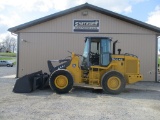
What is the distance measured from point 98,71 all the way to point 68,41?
599 cm

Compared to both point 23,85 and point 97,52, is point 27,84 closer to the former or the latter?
point 23,85

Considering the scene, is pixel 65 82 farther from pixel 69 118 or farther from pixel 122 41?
pixel 122 41

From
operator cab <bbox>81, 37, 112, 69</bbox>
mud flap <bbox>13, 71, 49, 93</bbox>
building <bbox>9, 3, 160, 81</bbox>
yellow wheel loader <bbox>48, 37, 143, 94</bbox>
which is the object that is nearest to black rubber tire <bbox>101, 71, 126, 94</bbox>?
yellow wheel loader <bbox>48, 37, 143, 94</bbox>

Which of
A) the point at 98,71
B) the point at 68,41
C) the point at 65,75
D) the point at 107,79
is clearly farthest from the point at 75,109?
the point at 68,41

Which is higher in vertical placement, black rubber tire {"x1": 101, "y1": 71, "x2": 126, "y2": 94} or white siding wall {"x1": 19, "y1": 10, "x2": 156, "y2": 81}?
white siding wall {"x1": 19, "y1": 10, "x2": 156, "y2": 81}

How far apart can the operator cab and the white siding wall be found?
16.8 ft

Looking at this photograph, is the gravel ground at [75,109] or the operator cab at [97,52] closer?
the gravel ground at [75,109]

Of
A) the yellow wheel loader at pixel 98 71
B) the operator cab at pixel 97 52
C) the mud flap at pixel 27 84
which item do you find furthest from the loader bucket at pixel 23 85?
the operator cab at pixel 97 52

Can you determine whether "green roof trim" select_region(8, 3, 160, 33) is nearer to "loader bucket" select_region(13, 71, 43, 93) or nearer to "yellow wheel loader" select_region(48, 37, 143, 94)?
"yellow wheel loader" select_region(48, 37, 143, 94)

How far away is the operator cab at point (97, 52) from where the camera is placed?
11.8 m

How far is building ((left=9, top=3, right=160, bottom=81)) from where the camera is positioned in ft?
55.8

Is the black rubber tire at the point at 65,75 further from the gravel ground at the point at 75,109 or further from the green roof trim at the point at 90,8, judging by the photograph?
the green roof trim at the point at 90,8

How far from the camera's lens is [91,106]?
8.46 meters

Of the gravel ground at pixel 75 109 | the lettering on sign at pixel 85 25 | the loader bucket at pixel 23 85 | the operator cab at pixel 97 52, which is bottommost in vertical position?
the gravel ground at pixel 75 109
